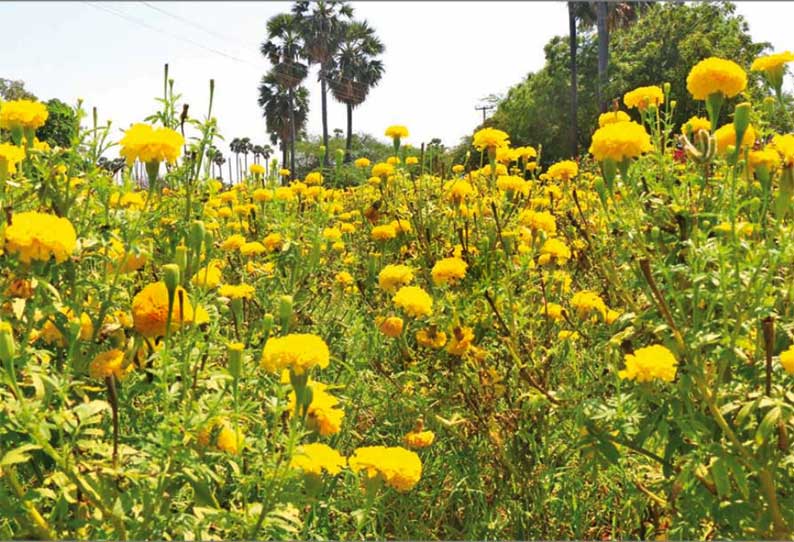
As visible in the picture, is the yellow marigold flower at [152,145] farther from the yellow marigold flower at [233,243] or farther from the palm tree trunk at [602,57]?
the palm tree trunk at [602,57]

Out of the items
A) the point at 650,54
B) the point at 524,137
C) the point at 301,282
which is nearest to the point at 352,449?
the point at 301,282

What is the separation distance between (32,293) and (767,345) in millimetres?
1527

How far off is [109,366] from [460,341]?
93 centimetres

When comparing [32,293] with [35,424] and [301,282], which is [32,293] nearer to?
[35,424]

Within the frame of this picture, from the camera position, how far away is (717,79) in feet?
5.47

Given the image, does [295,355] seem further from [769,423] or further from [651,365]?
[769,423]

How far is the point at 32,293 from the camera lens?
139 centimetres

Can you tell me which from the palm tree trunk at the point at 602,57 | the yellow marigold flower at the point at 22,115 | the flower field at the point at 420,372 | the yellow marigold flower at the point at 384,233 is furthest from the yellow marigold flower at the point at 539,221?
the palm tree trunk at the point at 602,57

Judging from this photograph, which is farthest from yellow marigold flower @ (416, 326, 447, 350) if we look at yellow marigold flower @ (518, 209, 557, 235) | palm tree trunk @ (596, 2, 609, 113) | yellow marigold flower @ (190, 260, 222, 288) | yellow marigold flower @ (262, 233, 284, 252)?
palm tree trunk @ (596, 2, 609, 113)

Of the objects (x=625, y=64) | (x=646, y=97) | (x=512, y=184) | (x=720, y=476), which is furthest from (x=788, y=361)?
(x=625, y=64)

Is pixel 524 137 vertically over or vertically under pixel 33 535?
over

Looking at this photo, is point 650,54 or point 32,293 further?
point 650,54

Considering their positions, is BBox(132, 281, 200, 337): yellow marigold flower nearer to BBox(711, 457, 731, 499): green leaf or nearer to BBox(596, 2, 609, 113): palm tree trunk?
BBox(711, 457, 731, 499): green leaf

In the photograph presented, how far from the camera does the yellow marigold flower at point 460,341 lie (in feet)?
6.06
